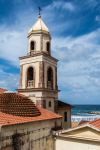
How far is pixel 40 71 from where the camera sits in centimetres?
2817

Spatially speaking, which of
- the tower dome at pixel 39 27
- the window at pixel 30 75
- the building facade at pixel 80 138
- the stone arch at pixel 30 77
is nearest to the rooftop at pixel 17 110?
the building facade at pixel 80 138

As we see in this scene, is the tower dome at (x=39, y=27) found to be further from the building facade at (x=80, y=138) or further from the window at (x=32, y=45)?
the building facade at (x=80, y=138)

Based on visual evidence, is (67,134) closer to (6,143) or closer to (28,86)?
(6,143)

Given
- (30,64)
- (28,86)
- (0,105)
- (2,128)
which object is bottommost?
(2,128)

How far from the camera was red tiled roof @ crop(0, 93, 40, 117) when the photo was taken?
19812 millimetres

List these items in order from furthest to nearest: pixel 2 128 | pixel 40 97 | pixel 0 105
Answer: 1. pixel 40 97
2. pixel 0 105
3. pixel 2 128

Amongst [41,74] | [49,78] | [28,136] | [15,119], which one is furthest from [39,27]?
[28,136]

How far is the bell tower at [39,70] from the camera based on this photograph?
91.9ft

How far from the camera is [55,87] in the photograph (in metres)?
30.3

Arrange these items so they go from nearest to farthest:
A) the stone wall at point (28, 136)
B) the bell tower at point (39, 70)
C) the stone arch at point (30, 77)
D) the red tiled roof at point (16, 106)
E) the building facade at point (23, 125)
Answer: the stone wall at point (28, 136) < the building facade at point (23, 125) < the red tiled roof at point (16, 106) < the bell tower at point (39, 70) < the stone arch at point (30, 77)

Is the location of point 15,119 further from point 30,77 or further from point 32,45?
point 32,45

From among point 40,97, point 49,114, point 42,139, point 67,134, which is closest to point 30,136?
point 42,139

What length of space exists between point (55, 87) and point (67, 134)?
11.4m

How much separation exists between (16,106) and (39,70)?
28.5ft
